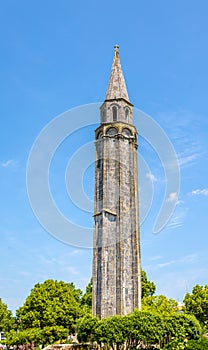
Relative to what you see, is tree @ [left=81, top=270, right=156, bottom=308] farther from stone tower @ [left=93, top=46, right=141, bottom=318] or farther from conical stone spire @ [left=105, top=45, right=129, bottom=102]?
conical stone spire @ [left=105, top=45, right=129, bottom=102]

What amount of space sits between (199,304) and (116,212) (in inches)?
653

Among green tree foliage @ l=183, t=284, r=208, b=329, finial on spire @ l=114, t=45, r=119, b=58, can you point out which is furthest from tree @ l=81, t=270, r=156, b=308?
finial on spire @ l=114, t=45, r=119, b=58

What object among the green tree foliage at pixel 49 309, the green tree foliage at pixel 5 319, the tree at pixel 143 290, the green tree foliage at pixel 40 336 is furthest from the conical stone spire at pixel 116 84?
the green tree foliage at pixel 5 319

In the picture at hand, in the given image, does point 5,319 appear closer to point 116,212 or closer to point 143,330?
point 116,212

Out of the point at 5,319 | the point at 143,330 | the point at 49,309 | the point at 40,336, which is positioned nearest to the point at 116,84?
the point at 143,330

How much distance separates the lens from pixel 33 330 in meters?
33.4

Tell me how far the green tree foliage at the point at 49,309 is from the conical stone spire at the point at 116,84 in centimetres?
1951

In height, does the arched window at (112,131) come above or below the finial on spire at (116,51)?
below

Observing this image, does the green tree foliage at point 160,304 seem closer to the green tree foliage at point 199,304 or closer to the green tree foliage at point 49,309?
the green tree foliage at point 199,304

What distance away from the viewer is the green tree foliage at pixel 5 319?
4897 centimetres

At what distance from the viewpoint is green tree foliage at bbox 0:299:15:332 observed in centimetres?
4897

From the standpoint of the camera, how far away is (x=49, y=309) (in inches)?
1379

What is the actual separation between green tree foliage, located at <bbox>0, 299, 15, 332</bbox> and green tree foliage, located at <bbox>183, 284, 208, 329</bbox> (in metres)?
23.1

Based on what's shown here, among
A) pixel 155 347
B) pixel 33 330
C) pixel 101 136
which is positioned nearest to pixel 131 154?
pixel 101 136
